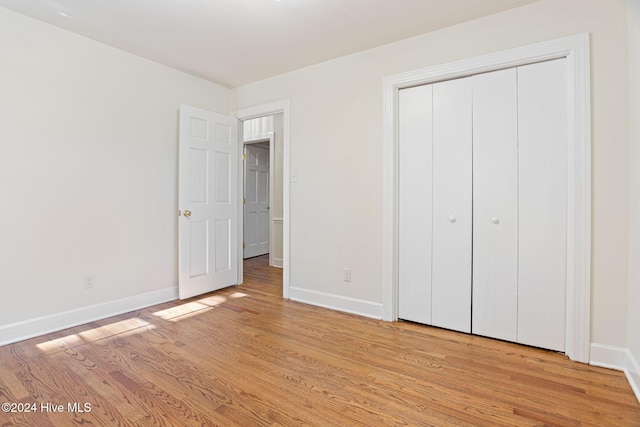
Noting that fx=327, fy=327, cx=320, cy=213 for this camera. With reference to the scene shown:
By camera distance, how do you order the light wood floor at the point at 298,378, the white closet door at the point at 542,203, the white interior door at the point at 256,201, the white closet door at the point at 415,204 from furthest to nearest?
the white interior door at the point at 256,201 < the white closet door at the point at 415,204 < the white closet door at the point at 542,203 < the light wood floor at the point at 298,378

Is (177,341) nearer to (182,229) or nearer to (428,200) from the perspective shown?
(182,229)

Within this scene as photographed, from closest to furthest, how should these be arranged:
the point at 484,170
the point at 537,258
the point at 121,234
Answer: the point at 537,258 → the point at 484,170 → the point at 121,234

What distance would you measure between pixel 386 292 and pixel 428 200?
91cm

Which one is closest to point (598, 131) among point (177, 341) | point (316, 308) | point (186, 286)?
point (316, 308)

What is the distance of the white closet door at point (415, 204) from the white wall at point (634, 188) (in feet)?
4.14

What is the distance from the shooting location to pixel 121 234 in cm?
316

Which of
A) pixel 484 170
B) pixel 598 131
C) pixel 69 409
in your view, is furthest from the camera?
pixel 484 170

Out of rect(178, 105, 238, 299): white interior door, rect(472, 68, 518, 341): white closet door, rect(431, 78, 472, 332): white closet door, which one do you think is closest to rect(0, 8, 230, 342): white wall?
rect(178, 105, 238, 299): white interior door

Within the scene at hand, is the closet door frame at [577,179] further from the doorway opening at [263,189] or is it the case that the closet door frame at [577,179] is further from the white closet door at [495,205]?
the doorway opening at [263,189]

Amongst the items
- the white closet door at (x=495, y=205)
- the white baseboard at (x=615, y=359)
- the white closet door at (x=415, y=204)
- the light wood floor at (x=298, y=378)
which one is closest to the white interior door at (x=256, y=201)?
the light wood floor at (x=298, y=378)

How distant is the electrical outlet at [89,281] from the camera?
2.91 m

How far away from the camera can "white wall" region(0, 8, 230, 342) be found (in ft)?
8.20

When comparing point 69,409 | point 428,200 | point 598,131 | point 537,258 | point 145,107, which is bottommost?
point 69,409

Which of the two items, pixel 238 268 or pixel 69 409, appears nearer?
pixel 69 409
